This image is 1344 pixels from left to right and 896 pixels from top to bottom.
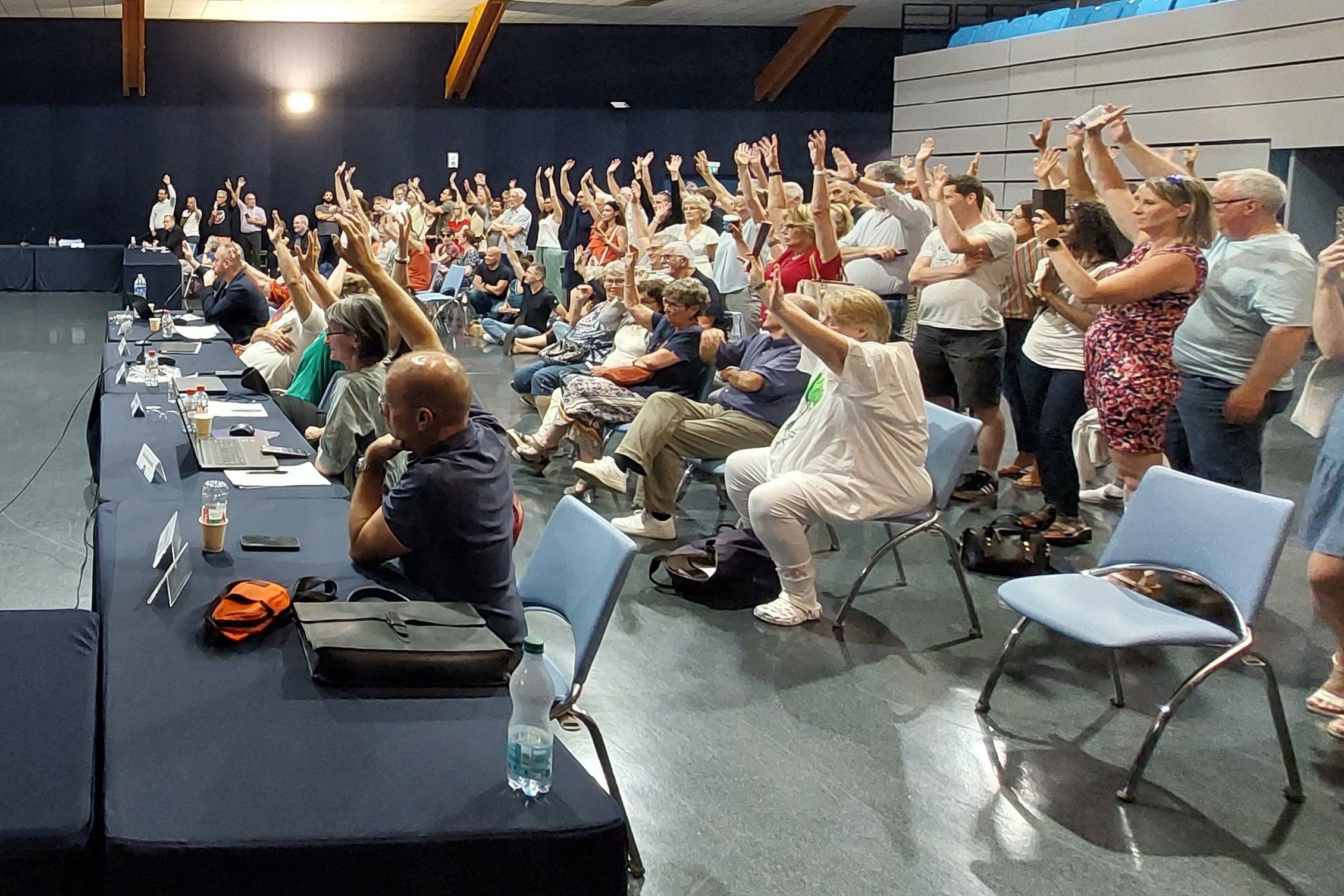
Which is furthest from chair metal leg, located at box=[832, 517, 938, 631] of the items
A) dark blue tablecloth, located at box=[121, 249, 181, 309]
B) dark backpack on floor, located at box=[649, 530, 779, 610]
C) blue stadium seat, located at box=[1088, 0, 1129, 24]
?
blue stadium seat, located at box=[1088, 0, 1129, 24]

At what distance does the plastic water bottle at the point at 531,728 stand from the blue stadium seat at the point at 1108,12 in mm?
11945

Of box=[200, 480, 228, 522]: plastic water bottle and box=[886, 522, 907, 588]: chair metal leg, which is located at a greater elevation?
box=[200, 480, 228, 522]: plastic water bottle

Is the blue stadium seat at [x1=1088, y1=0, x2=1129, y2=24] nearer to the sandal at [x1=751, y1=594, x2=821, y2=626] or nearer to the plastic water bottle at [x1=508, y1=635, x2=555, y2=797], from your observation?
the sandal at [x1=751, y1=594, x2=821, y2=626]

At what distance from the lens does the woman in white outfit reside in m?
3.58

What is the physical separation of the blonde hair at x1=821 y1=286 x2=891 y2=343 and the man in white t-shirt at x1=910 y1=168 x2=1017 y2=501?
143cm

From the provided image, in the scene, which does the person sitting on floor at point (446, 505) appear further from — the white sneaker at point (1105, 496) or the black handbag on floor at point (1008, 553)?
the white sneaker at point (1105, 496)

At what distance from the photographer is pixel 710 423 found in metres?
4.61

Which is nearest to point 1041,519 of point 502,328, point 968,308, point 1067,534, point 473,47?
point 1067,534

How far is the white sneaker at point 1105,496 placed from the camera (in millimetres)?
5215

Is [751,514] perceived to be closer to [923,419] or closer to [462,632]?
[923,419]

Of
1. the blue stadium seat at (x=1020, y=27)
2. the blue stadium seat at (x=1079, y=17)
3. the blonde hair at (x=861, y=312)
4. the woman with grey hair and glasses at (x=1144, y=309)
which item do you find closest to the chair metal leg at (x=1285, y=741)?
the woman with grey hair and glasses at (x=1144, y=309)

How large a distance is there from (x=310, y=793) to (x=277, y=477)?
1844mm

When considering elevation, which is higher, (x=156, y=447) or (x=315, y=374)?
(x=315, y=374)

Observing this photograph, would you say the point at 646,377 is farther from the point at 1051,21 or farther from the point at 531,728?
the point at 1051,21
